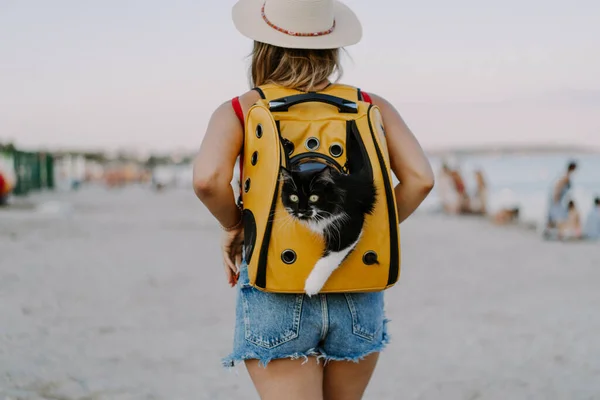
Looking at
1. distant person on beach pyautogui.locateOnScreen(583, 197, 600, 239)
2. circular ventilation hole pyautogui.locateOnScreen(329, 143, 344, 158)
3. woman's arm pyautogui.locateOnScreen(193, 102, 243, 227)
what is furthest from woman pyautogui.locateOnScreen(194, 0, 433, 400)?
distant person on beach pyautogui.locateOnScreen(583, 197, 600, 239)

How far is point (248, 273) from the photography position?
1.70 meters

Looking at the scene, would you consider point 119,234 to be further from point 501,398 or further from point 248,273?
point 248,273

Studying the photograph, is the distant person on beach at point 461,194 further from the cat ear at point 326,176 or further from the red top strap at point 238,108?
the cat ear at point 326,176

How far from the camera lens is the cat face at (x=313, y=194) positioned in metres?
1.55

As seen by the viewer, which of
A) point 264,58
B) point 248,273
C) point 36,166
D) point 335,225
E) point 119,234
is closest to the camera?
point 335,225

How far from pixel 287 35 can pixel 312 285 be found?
67 cm

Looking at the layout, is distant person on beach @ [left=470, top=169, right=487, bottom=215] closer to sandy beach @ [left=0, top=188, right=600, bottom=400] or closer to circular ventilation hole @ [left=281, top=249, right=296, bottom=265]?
sandy beach @ [left=0, top=188, right=600, bottom=400]

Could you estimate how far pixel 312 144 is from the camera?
163cm

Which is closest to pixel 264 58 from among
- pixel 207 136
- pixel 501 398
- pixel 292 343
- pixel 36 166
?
pixel 207 136

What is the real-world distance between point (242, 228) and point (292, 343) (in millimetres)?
369

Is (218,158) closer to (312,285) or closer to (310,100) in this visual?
(310,100)

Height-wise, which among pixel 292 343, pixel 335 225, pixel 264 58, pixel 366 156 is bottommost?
pixel 292 343

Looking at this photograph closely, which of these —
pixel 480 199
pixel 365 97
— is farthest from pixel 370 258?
pixel 480 199

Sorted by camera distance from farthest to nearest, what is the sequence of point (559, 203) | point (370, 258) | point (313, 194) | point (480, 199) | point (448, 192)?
point (448, 192), point (480, 199), point (559, 203), point (370, 258), point (313, 194)
